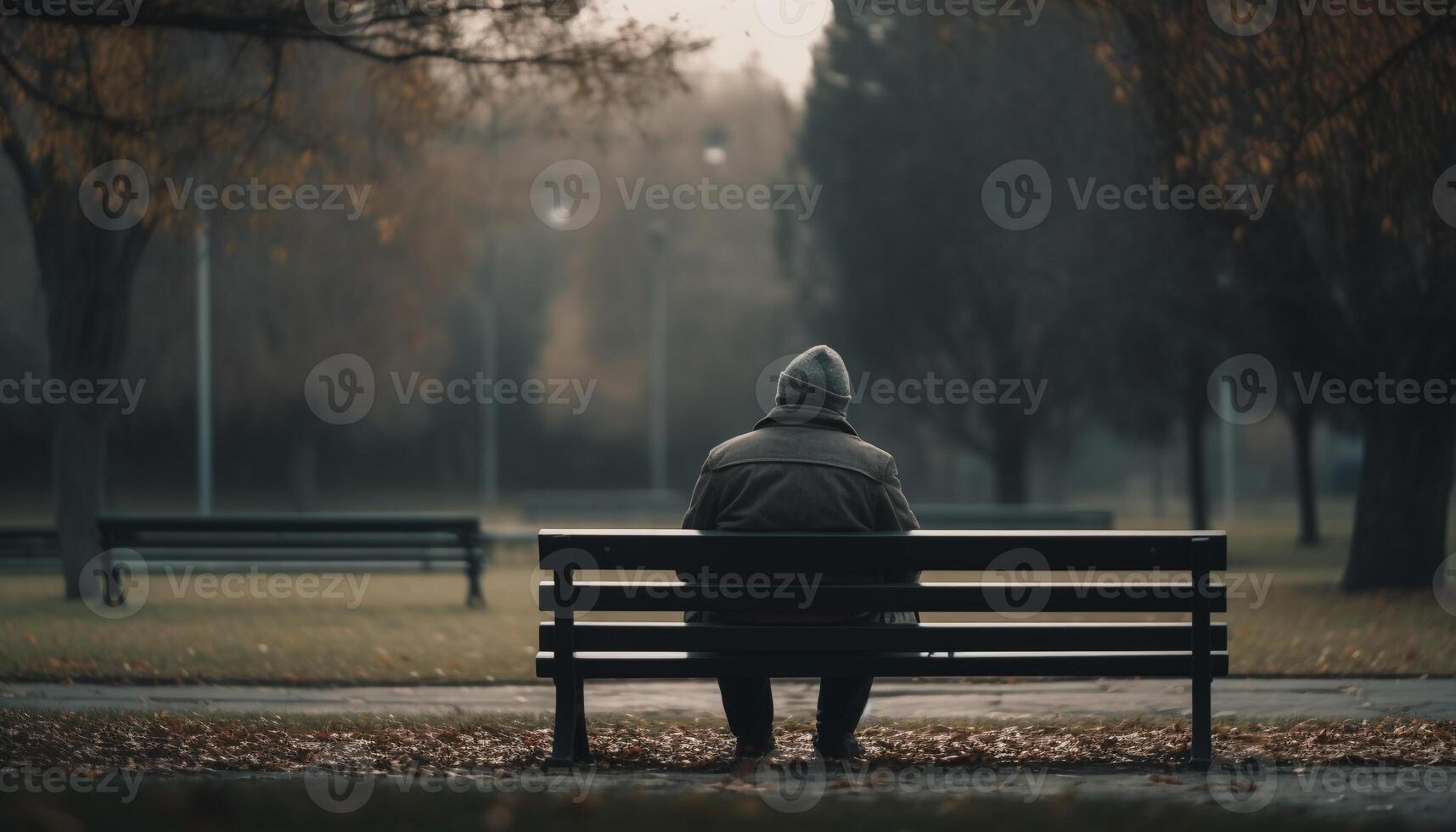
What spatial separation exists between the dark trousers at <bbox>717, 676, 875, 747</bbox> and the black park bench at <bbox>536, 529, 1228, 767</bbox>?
0.92 ft

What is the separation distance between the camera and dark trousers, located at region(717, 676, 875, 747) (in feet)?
19.9

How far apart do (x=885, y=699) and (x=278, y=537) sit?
7.91 m

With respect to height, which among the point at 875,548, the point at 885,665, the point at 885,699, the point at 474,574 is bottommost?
the point at 885,699

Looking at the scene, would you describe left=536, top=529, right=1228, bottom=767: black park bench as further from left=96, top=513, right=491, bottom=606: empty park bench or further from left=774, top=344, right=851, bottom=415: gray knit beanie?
left=96, top=513, right=491, bottom=606: empty park bench

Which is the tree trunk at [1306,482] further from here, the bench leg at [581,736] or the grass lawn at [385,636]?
the bench leg at [581,736]

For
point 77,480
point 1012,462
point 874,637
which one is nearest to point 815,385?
point 874,637

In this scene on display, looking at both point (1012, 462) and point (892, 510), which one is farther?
point (1012, 462)

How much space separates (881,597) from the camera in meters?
5.71

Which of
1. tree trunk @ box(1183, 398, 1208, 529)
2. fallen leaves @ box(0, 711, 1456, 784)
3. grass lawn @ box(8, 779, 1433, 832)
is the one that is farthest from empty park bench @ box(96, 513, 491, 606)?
tree trunk @ box(1183, 398, 1208, 529)

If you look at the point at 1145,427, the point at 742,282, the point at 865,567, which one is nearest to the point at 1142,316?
the point at 1145,427

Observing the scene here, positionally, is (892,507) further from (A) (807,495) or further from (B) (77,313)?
(B) (77,313)

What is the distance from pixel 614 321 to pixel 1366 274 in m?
29.7

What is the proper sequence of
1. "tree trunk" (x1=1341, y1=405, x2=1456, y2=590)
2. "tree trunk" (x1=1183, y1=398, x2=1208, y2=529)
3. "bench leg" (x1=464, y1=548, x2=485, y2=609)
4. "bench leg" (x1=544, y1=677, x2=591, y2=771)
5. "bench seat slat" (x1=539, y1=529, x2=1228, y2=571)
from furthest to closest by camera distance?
"tree trunk" (x1=1183, y1=398, x2=1208, y2=529), "tree trunk" (x1=1341, y1=405, x2=1456, y2=590), "bench leg" (x1=464, y1=548, x2=485, y2=609), "bench leg" (x1=544, y1=677, x2=591, y2=771), "bench seat slat" (x1=539, y1=529, x2=1228, y2=571)

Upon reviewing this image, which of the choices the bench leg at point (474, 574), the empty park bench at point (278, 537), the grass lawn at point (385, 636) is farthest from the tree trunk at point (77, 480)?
the bench leg at point (474, 574)
